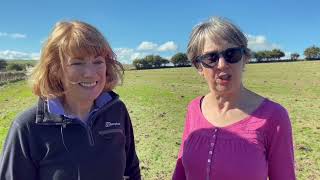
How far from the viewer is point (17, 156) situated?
3.14 metres

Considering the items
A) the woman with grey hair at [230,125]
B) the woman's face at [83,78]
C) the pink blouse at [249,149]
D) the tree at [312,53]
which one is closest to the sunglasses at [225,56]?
the woman with grey hair at [230,125]

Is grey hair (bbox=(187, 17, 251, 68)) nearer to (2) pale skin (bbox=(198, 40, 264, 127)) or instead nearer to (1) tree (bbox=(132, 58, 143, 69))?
(2) pale skin (bbox=(198, 40, 264, 127))

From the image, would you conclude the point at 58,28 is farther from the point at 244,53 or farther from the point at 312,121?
the point at 312,121

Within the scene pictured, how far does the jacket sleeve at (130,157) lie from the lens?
3.87 meters

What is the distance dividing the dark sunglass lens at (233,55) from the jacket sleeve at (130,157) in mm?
1036

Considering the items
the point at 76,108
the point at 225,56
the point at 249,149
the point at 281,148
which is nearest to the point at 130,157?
the point at 76,108

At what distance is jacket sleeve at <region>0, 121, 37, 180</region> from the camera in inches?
123

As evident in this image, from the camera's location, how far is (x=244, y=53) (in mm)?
3527

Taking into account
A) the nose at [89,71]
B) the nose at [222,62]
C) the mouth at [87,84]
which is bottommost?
the mouth at [87,84]

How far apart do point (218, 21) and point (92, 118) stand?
125 cm

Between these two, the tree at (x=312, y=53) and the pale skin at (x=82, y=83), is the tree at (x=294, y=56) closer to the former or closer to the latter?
the tree at (x=312, y=53)

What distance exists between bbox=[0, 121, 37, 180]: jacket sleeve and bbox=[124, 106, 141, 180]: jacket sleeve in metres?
0.95

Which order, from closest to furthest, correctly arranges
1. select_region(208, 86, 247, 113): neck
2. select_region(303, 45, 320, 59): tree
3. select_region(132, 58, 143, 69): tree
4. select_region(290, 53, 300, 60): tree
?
1. select_region(208, 86, 247, 113): neck
2. select_region(132, 58, 143, 69): tree
3. select_region(290, 53, 300, 60): tree
4. select_region(303, 45, 320, 59): tree

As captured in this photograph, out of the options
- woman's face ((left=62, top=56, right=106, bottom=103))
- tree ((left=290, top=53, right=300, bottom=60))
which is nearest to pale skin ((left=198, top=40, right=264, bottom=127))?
woman's face ((left=62, top=56, right=106, bottom=103))
